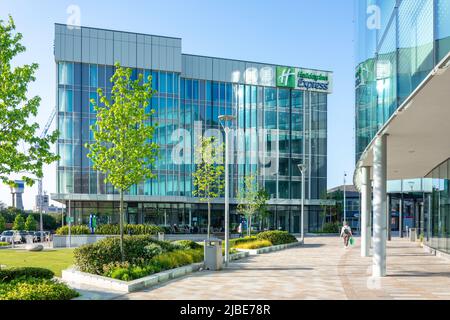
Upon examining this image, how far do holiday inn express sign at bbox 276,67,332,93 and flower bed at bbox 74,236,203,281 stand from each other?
4727 centimetres

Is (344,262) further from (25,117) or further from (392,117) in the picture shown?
(25,117)

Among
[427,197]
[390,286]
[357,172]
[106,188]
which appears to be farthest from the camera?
[106,188]

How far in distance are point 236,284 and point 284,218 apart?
51208mm

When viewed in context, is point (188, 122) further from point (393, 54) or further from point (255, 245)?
point (393, 54)

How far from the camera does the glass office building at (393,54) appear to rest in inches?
456

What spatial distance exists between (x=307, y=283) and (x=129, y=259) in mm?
6450

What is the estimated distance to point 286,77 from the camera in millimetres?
65500

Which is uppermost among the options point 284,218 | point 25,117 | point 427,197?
point 25,117

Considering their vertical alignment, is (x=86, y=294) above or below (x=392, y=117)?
below

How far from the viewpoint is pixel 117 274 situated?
1592cm

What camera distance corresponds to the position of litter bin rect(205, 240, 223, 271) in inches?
787

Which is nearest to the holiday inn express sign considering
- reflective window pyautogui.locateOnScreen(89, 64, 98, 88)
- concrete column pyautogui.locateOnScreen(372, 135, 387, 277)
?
reflective window pyautogui.locateOnScreen(89, 64, 98, 88)

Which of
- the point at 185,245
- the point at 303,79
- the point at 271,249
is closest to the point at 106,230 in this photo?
the point at 271,249

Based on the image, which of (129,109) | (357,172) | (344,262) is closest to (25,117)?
(129,109)
